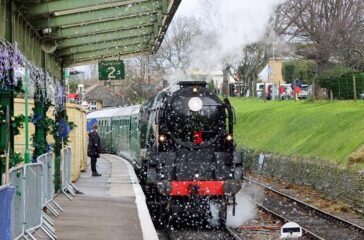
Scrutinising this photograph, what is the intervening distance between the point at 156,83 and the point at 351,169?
33.0 meters

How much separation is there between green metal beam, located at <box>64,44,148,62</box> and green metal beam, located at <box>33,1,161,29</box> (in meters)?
4.36

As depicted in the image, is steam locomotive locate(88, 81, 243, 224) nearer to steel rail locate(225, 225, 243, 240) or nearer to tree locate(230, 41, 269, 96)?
steel rail locate(225, 225, 243, 240)

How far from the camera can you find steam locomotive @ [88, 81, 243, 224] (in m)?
15.4

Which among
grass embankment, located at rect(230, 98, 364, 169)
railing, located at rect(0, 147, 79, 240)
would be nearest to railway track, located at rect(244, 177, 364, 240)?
grass embankment, located at rect(230, 98, 364, 169)

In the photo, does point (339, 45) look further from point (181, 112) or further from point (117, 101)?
point (117, 101)

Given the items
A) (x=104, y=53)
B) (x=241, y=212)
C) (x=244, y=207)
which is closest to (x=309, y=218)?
(x=241, y=212)

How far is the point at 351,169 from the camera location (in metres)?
19.7

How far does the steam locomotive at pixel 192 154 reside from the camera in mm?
15398

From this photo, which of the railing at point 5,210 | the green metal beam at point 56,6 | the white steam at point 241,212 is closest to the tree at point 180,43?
the white steam at point 241,212

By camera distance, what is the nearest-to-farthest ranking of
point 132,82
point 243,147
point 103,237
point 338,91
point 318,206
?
point 103,237
point 318,206
point 243,147
point 338,91
point 132,82

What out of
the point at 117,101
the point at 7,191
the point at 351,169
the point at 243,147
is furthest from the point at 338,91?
the point at 117,101

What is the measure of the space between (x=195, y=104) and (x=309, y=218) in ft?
13.7

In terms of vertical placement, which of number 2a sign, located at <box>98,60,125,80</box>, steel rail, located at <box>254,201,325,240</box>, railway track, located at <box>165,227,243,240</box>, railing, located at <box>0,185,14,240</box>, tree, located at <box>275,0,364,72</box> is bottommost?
railway track, located at <box>165,227,243,240</box>

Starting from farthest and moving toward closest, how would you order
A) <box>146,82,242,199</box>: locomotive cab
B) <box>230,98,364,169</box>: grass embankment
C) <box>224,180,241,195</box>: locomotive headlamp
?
1. <box>230,98,364,169</box>: grass embankment
2. <box>146,82,242,199</box>: locomotive cab
3. <box>224,180,241,195</box>: locomotive headlamp
